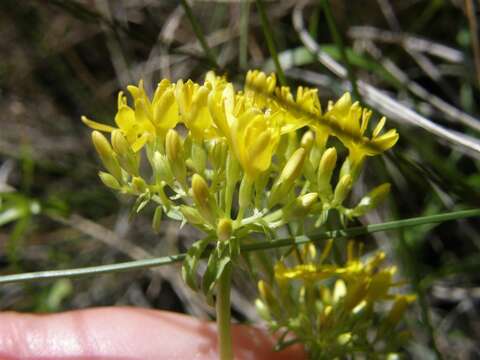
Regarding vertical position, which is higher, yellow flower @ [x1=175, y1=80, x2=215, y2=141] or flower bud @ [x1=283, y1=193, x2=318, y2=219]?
yellow flower @ [x1=175, y1=80, x2=215, y2=141]

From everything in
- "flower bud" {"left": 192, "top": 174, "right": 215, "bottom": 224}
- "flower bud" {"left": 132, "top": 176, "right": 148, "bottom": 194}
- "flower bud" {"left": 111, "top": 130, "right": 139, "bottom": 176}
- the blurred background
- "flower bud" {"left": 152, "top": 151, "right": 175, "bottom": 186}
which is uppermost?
the blurred background

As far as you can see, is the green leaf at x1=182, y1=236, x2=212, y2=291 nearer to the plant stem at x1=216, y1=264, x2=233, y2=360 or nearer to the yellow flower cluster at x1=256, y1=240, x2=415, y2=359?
the plant stem at x1=216, y1=264, x2=233, y2=360

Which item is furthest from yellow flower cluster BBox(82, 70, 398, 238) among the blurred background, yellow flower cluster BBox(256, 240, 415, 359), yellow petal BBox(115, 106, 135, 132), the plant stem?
the blurred background

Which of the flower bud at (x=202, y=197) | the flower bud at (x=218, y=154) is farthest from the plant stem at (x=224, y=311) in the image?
the flower bud at (x=218, y=154)

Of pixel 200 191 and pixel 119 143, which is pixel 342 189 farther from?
pixel 119 143

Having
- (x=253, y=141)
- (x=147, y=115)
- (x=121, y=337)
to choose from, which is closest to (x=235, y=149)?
(x=253, y=141)

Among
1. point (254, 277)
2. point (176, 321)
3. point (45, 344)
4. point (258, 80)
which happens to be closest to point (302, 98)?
point (258, 80)
